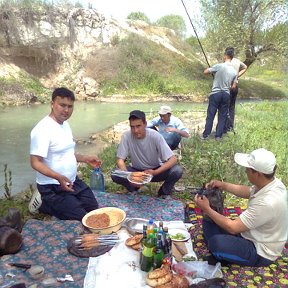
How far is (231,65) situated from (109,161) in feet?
11.3

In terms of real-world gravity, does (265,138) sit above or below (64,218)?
above

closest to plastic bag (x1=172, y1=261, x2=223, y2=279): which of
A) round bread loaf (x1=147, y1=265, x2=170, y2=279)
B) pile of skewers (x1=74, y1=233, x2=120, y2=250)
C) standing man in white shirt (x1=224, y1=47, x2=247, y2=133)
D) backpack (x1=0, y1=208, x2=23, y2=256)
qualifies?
round bread loaf (x1=147, y1=265, x2=170, y2=279)

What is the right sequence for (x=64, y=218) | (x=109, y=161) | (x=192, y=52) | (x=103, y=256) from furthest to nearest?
(x=192, y=52)
(x=109, y=161)
(x=64, y=218)
(x=103, y=256)

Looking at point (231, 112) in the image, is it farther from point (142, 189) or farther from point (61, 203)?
point (61, 203)

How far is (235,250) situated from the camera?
2586 mm

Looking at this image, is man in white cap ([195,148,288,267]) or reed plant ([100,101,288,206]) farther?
reed plant ([100,101,288,206])

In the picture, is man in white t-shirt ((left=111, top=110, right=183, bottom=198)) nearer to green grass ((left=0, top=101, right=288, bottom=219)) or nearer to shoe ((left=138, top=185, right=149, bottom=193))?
shoe ((left=138, top=185, right=149, bottom=193))

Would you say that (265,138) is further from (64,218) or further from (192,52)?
(192,52)

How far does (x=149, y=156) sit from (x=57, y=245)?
5.45 ft

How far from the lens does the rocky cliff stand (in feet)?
63.6

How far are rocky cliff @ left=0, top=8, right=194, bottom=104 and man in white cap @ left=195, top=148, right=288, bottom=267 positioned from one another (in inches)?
650

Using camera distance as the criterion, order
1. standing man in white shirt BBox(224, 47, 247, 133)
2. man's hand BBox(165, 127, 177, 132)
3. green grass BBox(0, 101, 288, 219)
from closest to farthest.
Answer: green grass BBox(0, 101, 288, 219)
man's hand BBox(165, 127, 177, 132)
standing man in white shirt BBox(224, 47, 247, 133)

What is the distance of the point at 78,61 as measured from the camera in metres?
22.0

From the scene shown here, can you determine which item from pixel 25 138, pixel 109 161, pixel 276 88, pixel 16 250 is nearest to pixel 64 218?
pixel 16 250
